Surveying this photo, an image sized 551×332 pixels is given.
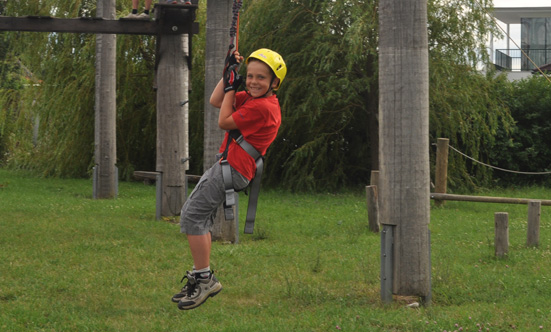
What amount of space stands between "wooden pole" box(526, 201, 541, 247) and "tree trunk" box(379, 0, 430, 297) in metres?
4.03

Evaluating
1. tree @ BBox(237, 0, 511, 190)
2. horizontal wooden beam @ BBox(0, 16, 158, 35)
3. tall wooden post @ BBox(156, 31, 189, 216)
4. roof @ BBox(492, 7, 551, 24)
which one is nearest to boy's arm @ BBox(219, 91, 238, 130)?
horizontal wooden beam @ BBox(0, 16, 158, 35)

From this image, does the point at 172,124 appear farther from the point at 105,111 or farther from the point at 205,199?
the point at 205,199

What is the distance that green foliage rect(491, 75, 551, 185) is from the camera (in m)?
22.8

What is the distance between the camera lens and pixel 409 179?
7387mm

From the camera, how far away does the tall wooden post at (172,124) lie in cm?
1359

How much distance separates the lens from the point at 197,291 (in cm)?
600

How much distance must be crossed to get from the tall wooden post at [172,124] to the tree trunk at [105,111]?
4.67m

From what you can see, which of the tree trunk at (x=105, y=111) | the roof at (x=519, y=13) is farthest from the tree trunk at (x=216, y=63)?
the roof at (x=519, y=13)

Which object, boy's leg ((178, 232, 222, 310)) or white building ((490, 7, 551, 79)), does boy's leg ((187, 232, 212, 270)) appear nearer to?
boy's leg ((178, 232, 222, 310))

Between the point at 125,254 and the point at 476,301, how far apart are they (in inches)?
179

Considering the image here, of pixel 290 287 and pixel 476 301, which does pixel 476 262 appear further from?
pixel 290 287

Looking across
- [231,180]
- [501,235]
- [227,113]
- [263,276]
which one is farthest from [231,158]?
[501,235]

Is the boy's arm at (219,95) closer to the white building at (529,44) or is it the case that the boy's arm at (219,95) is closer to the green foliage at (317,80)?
the green foliage at (317,80)

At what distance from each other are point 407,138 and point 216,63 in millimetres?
4566
